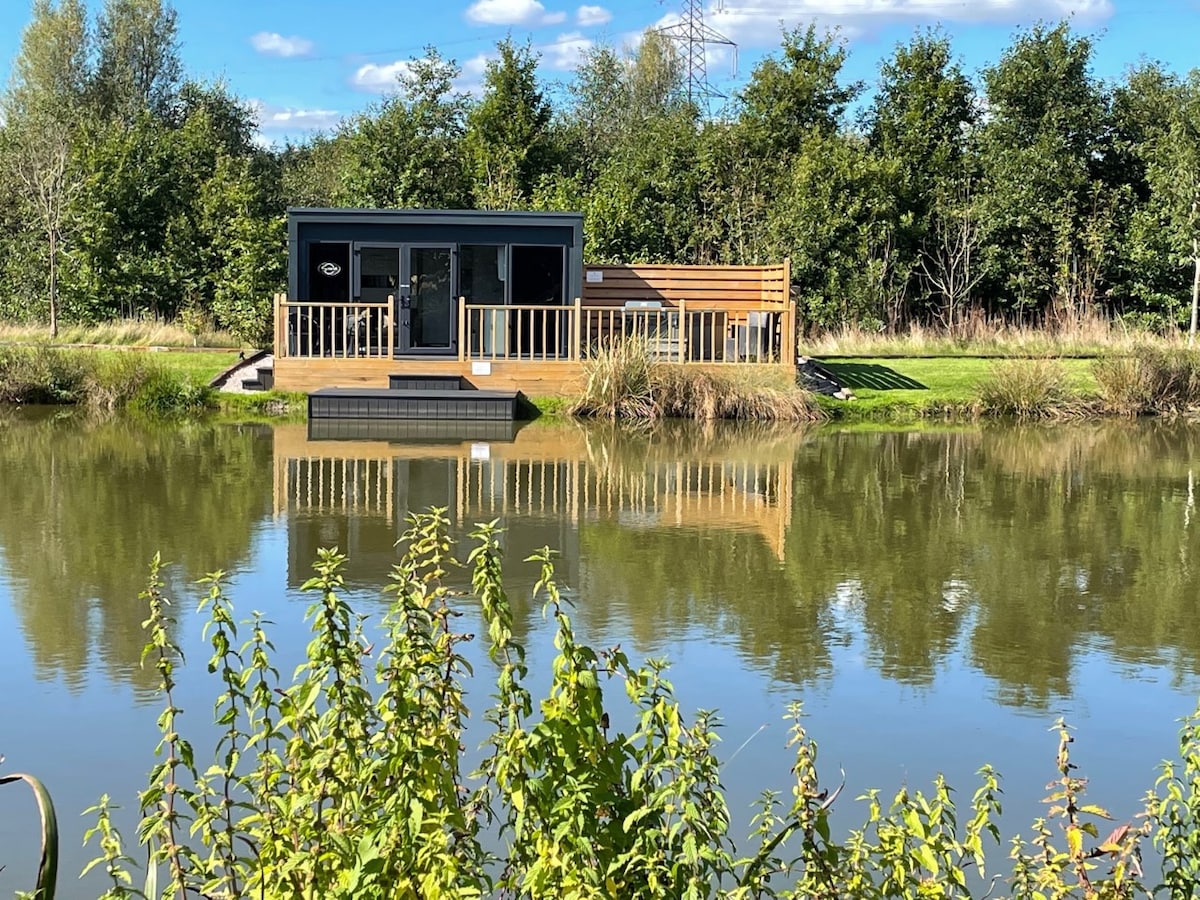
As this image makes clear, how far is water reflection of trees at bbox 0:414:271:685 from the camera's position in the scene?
6004mm

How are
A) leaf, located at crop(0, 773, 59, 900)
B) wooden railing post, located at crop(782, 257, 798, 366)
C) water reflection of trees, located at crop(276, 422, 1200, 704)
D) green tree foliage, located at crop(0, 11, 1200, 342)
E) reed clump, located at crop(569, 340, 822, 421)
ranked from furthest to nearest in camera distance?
green tree foliage, located at crop(0, 11, 1200, 342) → wooden railing post, located at crop(782, 257, 798, 366) → reed clump, located at crop(569, 340, 822, 421) → water reflection of trees, located at crop(276, 422, 1200, 704) → leaf, located at crop(0, 773, 59, 900)

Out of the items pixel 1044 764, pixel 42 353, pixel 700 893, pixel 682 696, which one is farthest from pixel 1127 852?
pixel 42 353

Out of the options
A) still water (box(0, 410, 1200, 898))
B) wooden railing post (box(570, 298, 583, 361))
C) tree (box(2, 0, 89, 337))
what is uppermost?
tree (box(2, 0, 89, 337))

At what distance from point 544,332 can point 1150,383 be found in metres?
6.77

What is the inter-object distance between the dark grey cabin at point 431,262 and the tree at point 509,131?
8.36 metres

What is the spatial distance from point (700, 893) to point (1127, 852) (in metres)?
0.86

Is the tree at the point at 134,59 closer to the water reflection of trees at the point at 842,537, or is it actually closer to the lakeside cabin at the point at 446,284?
the lakeside cabin at the point at 446,284

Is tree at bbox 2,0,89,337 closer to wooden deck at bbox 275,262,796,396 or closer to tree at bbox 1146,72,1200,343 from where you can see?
wooden deck at bbox 275,262,796,396

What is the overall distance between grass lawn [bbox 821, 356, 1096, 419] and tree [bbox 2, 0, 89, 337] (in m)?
13.2

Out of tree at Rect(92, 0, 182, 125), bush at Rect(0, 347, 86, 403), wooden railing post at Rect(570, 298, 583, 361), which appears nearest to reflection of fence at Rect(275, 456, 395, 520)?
wooden railing post at Rect(570, 298, 583, 361)

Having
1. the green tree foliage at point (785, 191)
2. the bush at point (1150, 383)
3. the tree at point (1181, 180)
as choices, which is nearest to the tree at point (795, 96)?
the green tree foliage at point (785, 191)

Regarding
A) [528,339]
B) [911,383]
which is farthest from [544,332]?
[911,383]

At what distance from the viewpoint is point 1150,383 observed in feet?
52.5

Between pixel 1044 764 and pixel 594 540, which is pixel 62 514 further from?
pixel 1044 764
